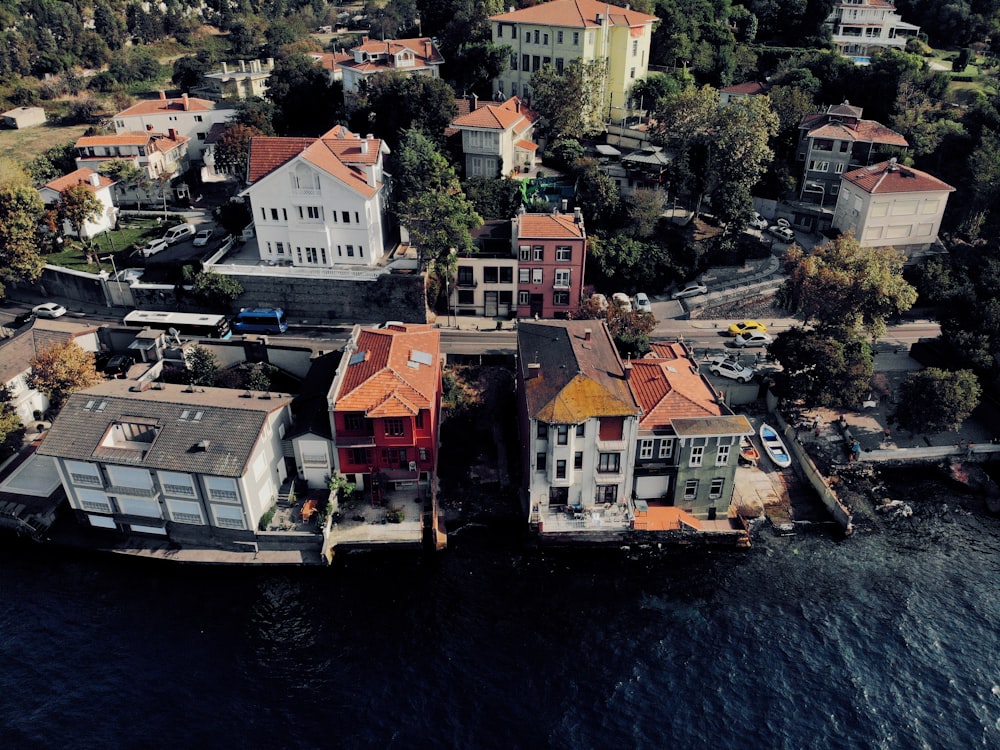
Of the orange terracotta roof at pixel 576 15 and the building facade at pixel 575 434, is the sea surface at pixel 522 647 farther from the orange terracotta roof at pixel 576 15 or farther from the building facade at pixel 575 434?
the orange terracotta roof at pixel 576 15

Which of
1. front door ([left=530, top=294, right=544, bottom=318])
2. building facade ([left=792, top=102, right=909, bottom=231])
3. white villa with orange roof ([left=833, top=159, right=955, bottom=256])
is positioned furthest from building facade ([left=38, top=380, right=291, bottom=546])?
building facade ([left=792, top=102, right=909, bottom=231])

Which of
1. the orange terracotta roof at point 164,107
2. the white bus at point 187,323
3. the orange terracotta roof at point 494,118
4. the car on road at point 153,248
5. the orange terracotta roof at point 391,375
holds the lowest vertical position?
the white bus at point 187,323

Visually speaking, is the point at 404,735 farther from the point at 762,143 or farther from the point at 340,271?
the point at 762,143

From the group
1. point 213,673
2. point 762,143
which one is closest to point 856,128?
point 762,143

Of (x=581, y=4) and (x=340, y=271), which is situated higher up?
(x=581, y=4)

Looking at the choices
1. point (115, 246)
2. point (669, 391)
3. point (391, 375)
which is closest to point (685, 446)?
point (669, 391)

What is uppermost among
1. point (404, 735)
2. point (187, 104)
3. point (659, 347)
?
point (187, 104)

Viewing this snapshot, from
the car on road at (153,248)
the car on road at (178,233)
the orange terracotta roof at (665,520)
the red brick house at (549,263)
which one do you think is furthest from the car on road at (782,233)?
the car on road at (153,248)
